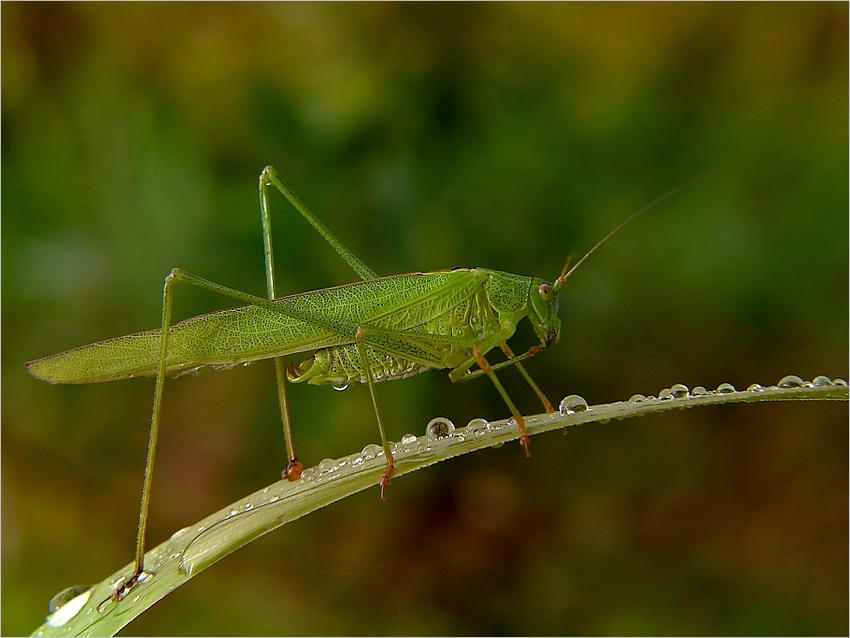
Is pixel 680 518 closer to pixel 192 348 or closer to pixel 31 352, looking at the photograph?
pixel 192 348

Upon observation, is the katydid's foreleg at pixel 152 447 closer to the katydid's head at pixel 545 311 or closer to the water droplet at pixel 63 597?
the water droplet at pixel 63 597

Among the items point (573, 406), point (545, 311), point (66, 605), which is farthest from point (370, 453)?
point (545, 311)

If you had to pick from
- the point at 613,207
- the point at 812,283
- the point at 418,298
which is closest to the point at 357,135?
the point at 418,298

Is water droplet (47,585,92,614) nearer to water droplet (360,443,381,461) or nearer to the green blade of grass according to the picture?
the green blade of grass

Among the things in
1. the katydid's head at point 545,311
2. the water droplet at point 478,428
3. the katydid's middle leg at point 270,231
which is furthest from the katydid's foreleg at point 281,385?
the katydid's head at point 545,311

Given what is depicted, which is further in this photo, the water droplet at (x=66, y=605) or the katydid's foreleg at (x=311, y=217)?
the katydid's foreleg at (x=311, y=217)

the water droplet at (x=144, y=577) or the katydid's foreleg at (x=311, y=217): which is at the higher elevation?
the katydid's foreleg at (x=311, y=217)

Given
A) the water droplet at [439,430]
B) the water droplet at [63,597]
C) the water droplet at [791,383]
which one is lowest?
the water droplet at [791,383]

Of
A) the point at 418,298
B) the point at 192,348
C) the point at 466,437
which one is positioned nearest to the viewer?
the point at 466,437
